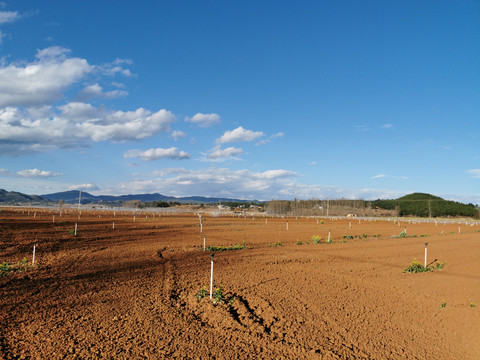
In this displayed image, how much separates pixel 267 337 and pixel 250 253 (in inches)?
463

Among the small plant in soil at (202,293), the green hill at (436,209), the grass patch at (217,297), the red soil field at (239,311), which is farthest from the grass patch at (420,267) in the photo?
the green hill at (436,209)

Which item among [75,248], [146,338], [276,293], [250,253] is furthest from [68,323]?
[75,248]

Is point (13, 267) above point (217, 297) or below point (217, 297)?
below

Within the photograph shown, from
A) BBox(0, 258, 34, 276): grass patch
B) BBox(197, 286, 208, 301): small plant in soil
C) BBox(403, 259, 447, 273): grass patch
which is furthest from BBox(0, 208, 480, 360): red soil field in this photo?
BBox(0, 258, 34, 276): grass patch

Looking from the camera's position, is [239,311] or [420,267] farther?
[420,267]

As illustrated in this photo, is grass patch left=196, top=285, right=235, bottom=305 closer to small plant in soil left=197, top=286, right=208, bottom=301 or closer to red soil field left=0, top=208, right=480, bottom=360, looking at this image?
small plant in soil left=197, top=286, right=208, bottom=301

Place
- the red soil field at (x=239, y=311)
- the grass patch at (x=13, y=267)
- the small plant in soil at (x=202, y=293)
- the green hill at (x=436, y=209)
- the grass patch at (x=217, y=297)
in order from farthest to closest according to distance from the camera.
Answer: the green hill at (x=436, y=209), the grass patch at (x=13, y=267), the small plant in soil at (x=202, y=293), the grass patch at (x=217, y=297), the red soil field at (x=239, y=311)

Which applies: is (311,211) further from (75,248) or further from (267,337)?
(267,337)

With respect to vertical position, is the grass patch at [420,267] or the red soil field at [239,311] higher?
the grass patch at [420,267]

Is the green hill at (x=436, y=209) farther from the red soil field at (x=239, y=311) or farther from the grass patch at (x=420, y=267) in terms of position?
the red soil field at (x=239, y=311)

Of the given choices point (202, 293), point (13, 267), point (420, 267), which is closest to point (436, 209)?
point (420, 267)

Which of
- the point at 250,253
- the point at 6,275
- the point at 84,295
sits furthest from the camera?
the point at 250,253

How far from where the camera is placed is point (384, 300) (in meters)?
10.0

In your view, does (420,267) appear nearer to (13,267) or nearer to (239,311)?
(239,311)
